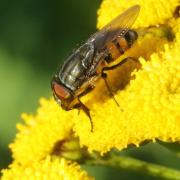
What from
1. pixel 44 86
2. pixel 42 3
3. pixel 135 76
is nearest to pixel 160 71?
pixel 135 76

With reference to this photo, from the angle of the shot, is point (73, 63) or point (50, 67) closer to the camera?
point (73, 63)

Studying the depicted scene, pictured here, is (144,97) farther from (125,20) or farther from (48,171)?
(48,171)

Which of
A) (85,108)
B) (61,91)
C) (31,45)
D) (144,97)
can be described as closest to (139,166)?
(85,108)

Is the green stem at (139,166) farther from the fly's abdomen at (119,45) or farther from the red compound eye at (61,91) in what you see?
the fly's abdomen at (119,45)

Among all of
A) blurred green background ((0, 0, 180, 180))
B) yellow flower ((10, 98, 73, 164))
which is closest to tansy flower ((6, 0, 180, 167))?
yellow flower ((10, 98, 73, 164))

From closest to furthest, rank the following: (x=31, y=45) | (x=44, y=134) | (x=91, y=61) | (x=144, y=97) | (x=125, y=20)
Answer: (x=144, y=97) < (x=125, y=20) < (x=91, y=61) < (x=44, y=134) < (x=31, y=45)

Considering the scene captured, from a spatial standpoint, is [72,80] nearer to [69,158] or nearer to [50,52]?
[69,158]
